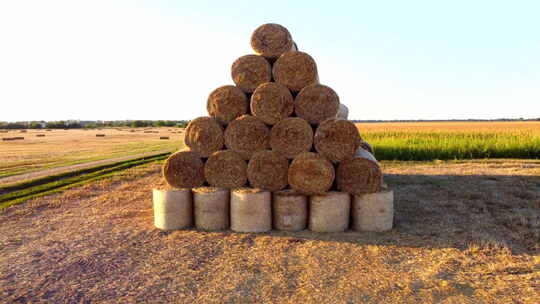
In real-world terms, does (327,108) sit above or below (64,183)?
above

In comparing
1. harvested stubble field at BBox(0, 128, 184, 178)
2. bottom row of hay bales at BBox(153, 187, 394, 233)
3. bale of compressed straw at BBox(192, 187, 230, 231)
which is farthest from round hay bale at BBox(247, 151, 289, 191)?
harvested stubble field at BBox(0, 128, 184, 178)

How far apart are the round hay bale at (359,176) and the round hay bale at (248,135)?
1499 millimetres

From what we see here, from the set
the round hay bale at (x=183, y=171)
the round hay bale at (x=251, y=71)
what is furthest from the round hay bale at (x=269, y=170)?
the round hay bale at (x=251, y=71)

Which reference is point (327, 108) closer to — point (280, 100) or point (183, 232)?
point (280, 100)

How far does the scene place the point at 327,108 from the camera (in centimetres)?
661

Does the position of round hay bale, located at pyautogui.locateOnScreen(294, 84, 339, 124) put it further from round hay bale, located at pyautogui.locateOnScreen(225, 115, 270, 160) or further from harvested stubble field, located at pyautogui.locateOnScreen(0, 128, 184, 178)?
harvested stubble field, located at pyautogui.locateOnScreen(0, 128, 184, 178)

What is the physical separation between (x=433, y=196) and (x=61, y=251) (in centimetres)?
787

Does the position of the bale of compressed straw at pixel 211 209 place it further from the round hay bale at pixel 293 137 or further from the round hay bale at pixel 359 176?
the round hay bale at pixel 359 176

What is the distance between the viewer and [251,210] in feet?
20.3

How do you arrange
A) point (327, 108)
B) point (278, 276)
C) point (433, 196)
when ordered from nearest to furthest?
point (278, 276)
point (327, 108)
point (433, 196)

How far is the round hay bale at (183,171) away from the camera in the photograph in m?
6.63

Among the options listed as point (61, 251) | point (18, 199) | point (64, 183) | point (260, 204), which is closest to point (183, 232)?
point (260, 204)

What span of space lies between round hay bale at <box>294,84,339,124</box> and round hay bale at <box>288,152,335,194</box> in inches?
31.5

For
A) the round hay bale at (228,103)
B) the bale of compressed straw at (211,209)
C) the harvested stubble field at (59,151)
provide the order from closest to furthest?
1. the bale of compressed straw at (211,209)
2. the round hay bale at (228,103)
3. the harvested stubble field at (59,151)
